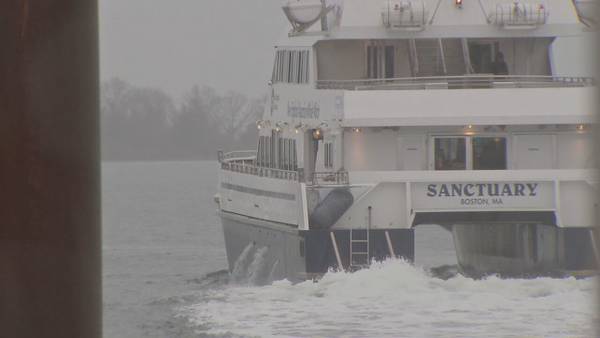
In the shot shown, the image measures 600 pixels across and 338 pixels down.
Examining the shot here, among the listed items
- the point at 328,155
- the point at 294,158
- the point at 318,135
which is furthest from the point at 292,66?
the point at 328,155

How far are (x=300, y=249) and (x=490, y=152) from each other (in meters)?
3.11

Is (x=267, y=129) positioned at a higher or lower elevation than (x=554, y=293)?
higher

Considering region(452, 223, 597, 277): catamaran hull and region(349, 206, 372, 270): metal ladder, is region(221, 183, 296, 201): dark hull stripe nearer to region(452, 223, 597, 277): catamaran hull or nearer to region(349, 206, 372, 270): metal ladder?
region(349, 206, 372, 270): metal ladder

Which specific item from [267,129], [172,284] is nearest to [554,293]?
[267,129]

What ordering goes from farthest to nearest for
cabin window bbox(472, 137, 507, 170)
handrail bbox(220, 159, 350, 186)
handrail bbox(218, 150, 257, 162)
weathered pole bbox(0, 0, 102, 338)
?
handrail bbox(218, 150, 257, 162) → cabin window bbox(472, 137, 507, 170) → handrail bbox(220, 159, 350, 186) → weathered pole bbox(0, 0, 102, 338)

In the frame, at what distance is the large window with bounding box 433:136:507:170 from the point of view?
1933 cm

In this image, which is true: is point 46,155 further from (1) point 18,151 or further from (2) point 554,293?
(2) point 554,293

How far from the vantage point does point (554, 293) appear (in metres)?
18.1

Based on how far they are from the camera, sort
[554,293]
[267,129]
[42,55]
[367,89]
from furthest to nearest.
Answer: [267,129], [367,89], [554,293], [42,55]

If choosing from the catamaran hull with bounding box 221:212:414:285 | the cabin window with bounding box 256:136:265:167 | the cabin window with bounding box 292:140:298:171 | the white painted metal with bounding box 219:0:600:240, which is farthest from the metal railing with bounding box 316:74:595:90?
the cabin window with bounding box 256:136:265:167

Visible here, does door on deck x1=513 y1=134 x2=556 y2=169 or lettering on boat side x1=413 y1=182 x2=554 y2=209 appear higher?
door on deck x1=513 y1=134 x2=556 y2=169

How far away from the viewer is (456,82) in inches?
812

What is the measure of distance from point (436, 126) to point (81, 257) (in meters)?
17.2

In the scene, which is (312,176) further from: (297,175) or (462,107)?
(462,107)
